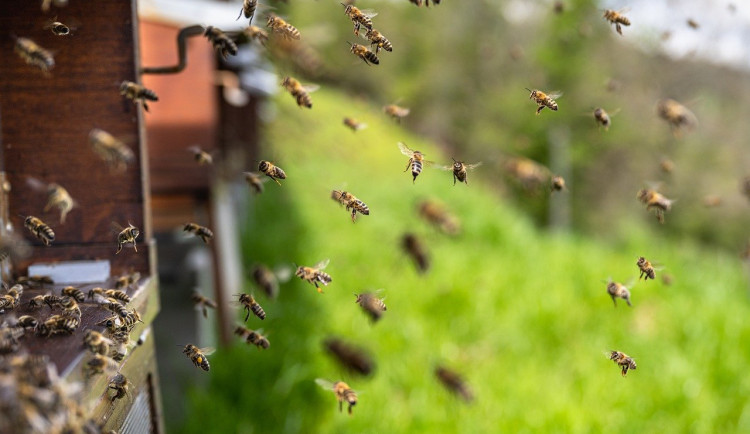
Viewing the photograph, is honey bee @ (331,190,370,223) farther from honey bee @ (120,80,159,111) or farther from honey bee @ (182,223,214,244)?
honey bee @ (120,80,159,111)

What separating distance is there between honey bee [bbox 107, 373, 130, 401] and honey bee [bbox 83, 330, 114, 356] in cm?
17

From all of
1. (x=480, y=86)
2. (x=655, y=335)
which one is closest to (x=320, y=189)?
(x=655, y=335)

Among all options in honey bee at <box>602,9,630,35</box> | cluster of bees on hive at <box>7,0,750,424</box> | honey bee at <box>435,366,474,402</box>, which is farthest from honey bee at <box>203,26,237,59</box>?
honey bee at <box>435,366,474,402</box>

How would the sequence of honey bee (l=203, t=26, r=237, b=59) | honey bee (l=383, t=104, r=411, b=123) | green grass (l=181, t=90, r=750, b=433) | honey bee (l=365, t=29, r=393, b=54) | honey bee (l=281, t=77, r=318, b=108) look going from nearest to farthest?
honey bee (l=203, t=26, r=237, b=59) → honey bee (l=365, t=29, r=393, b=54) → honey bee (l=281, t=77, r=318, b=108) → honey bee (l=383, t=104, r=411, b=123) → green grass (l=181, t=90, r=750, b=433)

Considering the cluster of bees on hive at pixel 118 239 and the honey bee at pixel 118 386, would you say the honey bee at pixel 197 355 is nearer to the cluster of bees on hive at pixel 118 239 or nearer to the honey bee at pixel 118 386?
the cluster of bees on hive at pixel 118 239

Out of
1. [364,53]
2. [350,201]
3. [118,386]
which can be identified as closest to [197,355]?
[118,386]

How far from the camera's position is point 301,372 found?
6.07 m

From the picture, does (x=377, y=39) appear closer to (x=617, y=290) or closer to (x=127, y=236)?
(x=127, y=236)

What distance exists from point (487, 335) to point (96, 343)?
721cm

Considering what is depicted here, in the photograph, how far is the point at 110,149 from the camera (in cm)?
194

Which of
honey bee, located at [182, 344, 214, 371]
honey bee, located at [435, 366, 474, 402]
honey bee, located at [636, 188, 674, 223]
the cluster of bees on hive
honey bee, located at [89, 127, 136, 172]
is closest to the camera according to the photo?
the cluster of bees on hive

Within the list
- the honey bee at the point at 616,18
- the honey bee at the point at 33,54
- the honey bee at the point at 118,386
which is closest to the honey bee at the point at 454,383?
the honey bee at the point at 616,18

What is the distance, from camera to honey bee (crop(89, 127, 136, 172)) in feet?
6.34

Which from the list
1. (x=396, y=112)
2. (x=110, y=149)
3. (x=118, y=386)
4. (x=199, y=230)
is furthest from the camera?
(x=396, y=112)
